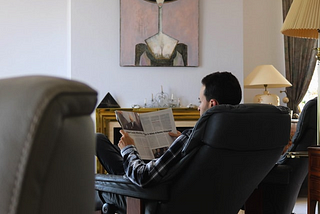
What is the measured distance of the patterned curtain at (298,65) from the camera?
683 cm

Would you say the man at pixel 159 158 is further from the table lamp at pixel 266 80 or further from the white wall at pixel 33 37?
the white wall at pixel 33 37

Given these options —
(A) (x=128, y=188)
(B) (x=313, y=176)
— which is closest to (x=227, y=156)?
(A) (x=128, y=188)

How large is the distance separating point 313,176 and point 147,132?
39.5 inches

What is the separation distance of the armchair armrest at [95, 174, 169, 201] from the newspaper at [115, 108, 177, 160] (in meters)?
0.28

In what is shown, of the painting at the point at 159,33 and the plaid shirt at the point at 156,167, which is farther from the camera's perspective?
the painting at the point at 159,33

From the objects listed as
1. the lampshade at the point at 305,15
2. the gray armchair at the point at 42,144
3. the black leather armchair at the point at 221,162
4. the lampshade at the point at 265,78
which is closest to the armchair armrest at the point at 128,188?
the black leather armchair at the point at 221,162

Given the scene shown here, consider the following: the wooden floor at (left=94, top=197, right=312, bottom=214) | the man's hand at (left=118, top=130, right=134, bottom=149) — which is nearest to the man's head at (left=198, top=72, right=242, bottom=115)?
the man's hand at (left=118, top=130, right=134, bottom=149)

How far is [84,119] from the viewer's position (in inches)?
26.7

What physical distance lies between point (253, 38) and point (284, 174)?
418 centimetres

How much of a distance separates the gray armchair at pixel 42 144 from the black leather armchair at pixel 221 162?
156 centimetres

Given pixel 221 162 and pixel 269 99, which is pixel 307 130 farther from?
pixel 269 99

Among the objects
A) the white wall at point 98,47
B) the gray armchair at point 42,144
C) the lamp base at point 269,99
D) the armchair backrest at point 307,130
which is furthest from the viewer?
the lamp base at point 269,99

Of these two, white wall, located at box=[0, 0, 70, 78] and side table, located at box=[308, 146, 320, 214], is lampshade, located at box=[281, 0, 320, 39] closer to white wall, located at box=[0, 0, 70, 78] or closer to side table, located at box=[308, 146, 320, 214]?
side table, located at box=[308, 146, 320, 214]

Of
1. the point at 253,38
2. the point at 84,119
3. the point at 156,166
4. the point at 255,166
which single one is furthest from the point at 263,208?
the point at 253,38
